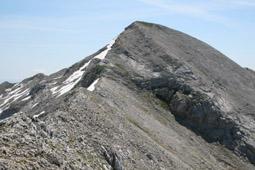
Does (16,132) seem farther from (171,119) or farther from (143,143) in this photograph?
(171,119)

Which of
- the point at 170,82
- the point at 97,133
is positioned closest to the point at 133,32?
the point at 170,82

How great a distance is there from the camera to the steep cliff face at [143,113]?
2753cm

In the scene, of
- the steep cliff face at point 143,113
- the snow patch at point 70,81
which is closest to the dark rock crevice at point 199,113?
the steep cliff face at point 143,113

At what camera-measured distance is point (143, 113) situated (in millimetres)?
54688

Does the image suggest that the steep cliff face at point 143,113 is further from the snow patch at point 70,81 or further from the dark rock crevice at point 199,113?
the snow patch at point 70,81

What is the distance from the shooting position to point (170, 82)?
68125mm

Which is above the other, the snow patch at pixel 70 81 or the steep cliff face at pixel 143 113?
the steep cliff face at pixel 143 113

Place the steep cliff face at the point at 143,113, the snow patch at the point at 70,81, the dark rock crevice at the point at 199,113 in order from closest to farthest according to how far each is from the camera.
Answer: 1. the steep cliff face at the point at 143,113
2. the dark rock crevice at the point at 199,113
3. the snow patch at the point at 70,81

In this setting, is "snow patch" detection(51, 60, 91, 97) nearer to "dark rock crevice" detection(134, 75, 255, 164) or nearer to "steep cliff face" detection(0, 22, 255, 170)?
"steep cliff face" detection(0, 22, 255, 170)

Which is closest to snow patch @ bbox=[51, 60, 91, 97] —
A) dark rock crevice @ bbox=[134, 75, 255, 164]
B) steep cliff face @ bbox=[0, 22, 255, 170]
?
steep cliff face @ bbox=[0, 22, 255, 170]

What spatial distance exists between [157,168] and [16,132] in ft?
55.9

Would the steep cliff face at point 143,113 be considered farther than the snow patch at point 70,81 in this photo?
No

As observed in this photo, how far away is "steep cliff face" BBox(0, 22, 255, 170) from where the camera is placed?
90.3 ft

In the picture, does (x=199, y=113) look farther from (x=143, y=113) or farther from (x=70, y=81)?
(x=70, y=81)
